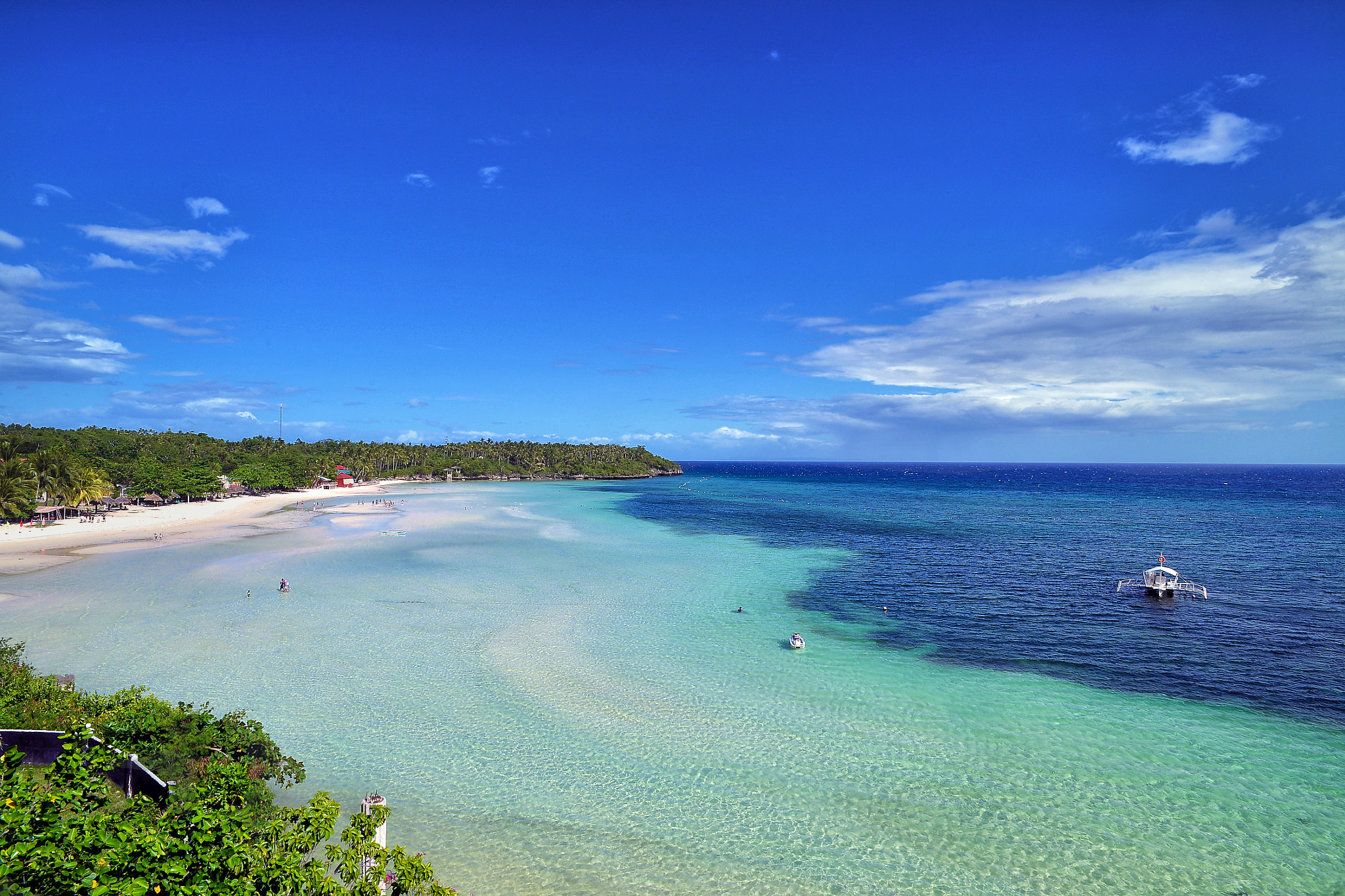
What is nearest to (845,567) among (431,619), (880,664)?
(880,664)

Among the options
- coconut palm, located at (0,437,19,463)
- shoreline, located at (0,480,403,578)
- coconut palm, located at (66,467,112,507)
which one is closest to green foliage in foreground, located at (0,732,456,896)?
shoreline, located at (0,480,403,578)

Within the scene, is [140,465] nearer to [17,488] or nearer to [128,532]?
[17,488]

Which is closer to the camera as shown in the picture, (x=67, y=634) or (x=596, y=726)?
(x=596, y=726)

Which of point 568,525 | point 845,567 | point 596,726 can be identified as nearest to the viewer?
point 596,726

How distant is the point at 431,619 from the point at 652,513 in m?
65.2

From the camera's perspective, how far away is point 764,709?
82.5 feet

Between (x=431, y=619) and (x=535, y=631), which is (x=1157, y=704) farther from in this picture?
(x=431, y=619)

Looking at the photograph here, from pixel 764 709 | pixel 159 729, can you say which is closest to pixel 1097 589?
pixel 764 709

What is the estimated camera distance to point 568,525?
275 feet

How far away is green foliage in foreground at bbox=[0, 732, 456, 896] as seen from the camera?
7504 mm

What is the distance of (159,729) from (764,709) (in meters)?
19.9

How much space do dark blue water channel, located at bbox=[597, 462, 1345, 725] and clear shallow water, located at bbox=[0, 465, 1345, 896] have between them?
368mm

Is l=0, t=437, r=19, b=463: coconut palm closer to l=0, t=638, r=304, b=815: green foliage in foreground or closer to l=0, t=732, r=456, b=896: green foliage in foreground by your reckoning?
l=0, t=638, r=304, b=815: green foliage in foreground

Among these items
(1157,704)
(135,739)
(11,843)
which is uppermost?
(11,843)
